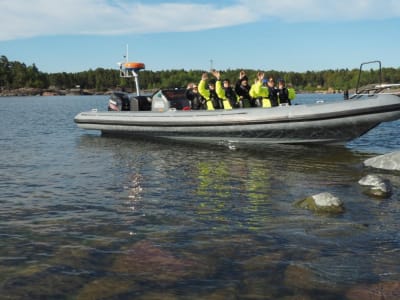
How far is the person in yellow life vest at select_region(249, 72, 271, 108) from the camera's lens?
13.0m

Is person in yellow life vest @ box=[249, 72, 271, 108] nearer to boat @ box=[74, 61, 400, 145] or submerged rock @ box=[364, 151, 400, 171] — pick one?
boat @ box=[74, 61, 400, 145]

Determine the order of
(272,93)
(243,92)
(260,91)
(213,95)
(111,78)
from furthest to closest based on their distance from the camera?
(111,78) → (213,95) → (243,92) → (272,93) → (260,91)

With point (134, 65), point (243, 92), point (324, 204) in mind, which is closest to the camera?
point (324, 204)

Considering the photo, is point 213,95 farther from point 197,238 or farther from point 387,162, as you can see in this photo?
point 197,238

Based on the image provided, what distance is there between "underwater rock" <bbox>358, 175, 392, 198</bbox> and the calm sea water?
17cm

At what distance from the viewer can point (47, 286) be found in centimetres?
407

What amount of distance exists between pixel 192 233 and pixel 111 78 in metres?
167

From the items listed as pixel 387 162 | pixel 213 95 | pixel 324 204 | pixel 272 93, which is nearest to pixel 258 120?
pixel 272 93

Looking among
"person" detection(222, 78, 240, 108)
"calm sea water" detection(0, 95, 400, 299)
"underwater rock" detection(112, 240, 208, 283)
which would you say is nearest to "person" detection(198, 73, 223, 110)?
"person" detection(222, 78, 240, 108)

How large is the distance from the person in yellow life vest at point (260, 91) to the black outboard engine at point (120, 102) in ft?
17.5

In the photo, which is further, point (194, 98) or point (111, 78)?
point (111, 78)

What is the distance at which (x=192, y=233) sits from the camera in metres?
5.48

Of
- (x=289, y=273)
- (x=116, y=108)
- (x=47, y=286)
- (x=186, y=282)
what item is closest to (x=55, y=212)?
(x=47, y=286)

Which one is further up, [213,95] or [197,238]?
[213,95]
